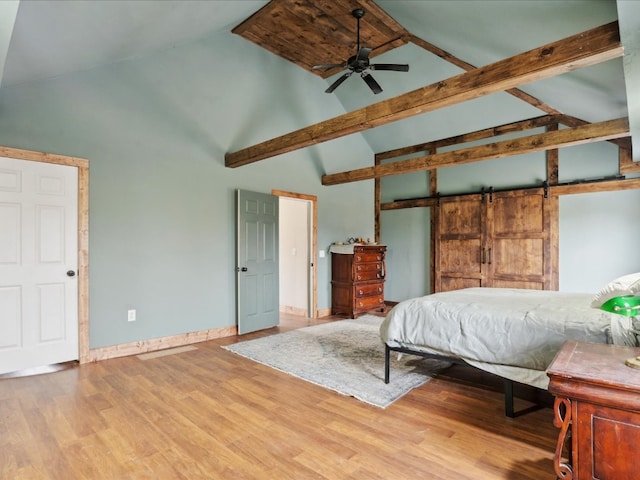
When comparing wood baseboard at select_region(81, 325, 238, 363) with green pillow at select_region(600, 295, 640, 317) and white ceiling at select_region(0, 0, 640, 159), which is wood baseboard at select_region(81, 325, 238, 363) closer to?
white ceiling at select_region(0, 0, 640, 159)

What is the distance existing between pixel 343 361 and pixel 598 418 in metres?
2.47

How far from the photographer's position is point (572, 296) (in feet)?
10.2

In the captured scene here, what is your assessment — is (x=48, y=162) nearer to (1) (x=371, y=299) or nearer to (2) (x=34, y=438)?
(2) (x=34, y=438)

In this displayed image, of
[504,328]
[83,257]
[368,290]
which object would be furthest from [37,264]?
[368,290]

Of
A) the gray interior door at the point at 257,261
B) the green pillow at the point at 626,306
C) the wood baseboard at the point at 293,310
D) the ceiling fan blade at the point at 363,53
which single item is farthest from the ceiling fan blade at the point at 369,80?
the wood baseboard at the point at 293,310

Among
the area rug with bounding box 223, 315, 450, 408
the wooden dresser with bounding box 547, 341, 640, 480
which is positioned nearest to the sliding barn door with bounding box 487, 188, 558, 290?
the area rug with bounding box 223, 315, 450, 408

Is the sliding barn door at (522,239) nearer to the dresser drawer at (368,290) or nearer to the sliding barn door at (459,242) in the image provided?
the sliding barn door at (459,242)

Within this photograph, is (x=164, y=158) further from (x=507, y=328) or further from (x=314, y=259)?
(x=507, y=328)

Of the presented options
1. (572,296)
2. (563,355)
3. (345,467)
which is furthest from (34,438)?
(572,296)

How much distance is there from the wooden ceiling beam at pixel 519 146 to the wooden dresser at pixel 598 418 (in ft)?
9.27

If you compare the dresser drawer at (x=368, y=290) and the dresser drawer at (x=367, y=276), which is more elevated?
the dresser drawer at (x=367, y=276)

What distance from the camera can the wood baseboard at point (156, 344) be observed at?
3783 mm

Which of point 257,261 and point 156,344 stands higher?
point 257,261

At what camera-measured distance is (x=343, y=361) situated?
364cm
